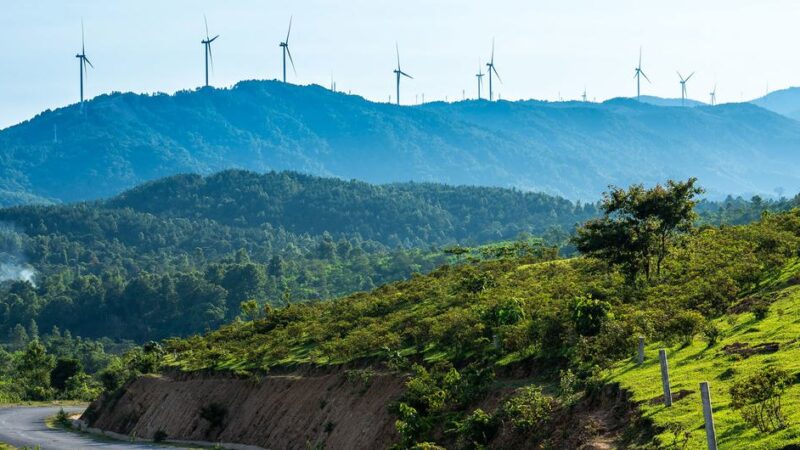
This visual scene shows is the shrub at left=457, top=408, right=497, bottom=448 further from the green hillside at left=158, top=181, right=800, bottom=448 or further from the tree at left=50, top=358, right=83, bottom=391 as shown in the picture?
the tree at left=50, top=358, right=83, bottom=391

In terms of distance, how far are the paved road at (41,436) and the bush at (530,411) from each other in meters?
30.9

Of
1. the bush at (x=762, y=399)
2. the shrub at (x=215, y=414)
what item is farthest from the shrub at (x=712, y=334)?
the shrub at (x=215, y=414)

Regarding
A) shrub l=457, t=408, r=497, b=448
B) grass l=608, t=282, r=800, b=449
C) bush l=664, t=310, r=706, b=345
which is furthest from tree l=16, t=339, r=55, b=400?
grass l=608, t=282, r=800, b=449

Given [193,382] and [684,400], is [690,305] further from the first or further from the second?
[193,382]

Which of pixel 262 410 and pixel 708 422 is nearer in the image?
pixel 708 422

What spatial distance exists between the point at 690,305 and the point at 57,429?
54.0 m

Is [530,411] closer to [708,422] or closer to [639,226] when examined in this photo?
[708,422]

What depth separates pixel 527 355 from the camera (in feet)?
164

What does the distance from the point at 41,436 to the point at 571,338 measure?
152 ft

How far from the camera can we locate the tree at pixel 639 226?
57219 mm

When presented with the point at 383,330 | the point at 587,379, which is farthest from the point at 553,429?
the point at 383,330

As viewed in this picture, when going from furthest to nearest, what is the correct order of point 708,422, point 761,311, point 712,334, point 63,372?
point 63,372 < point 761,311 < point 712,334 < point 708,422

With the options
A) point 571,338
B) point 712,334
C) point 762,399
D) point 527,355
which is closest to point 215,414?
point 527,355

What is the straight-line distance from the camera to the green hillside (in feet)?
126
